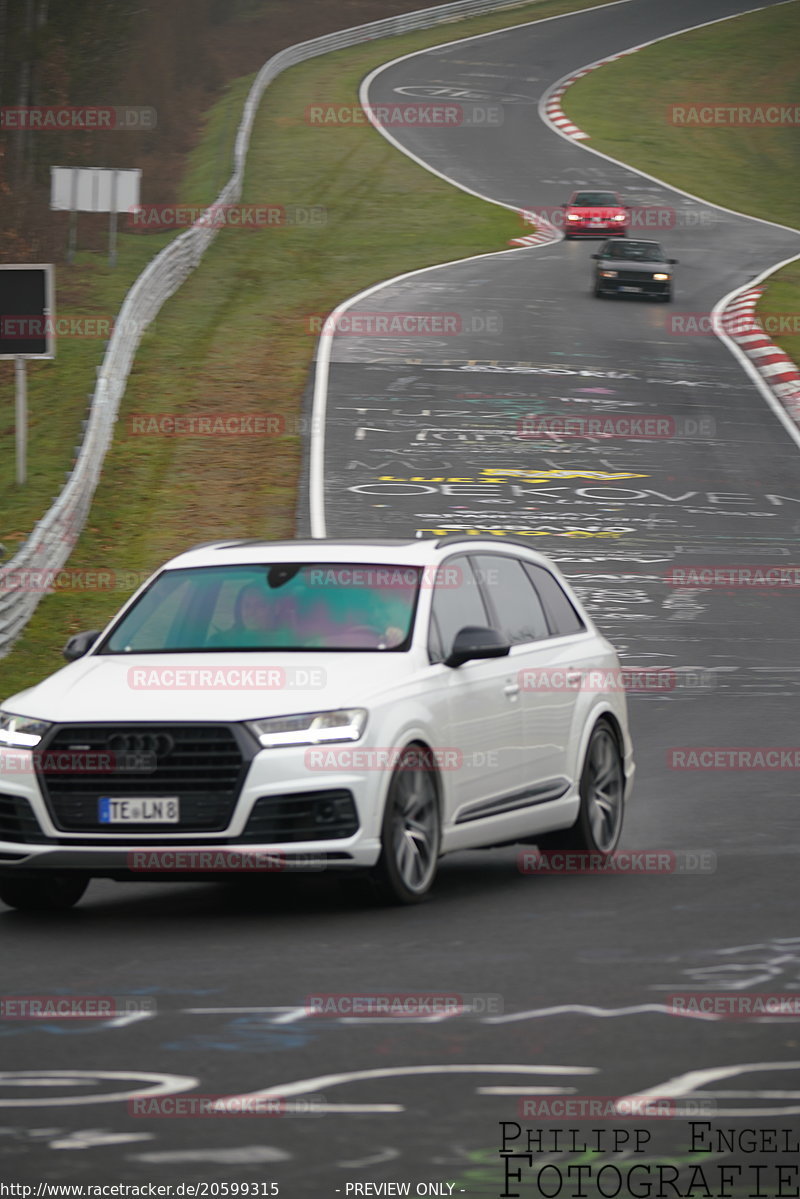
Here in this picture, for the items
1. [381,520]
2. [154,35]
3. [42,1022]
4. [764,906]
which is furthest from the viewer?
[154,35]

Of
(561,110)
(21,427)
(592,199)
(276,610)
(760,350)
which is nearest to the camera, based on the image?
(276,610)

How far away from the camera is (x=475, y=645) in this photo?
34.7ft

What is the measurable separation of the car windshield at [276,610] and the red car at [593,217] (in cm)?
4373

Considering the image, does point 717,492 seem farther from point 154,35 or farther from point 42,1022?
point 154,35

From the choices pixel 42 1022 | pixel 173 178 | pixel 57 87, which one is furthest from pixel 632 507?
pixel 57 87

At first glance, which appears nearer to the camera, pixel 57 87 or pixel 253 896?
pixel 253 896

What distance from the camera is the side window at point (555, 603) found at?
1209cm

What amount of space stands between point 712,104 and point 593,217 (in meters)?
28.8

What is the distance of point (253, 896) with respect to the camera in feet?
35.8

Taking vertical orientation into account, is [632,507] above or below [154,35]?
below

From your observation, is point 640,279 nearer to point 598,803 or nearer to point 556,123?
point 556,123

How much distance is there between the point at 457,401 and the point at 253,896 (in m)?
25.3

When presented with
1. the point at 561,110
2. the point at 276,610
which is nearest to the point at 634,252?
the point at 561,110

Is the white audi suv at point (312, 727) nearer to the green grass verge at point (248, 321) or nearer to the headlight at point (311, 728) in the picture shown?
the headlight at point (311, 728)
